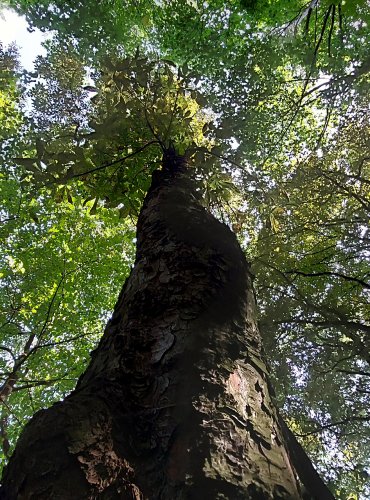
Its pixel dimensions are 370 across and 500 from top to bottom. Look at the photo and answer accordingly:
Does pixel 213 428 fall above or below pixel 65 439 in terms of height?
above

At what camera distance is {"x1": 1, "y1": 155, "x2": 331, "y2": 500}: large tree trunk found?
1027 mm

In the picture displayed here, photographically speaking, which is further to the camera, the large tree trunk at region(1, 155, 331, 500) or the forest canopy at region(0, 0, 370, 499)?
the forest canopy at region(0, 0, 370, 499)

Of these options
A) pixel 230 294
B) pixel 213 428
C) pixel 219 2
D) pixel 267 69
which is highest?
pixel 219 2

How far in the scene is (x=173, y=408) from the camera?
126 cm

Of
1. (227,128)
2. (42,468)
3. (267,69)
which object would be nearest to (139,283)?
(42,468)

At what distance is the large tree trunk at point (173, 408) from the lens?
103 cm

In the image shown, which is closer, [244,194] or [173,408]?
[173,408]

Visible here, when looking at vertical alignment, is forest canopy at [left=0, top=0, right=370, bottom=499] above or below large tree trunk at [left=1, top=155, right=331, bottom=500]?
above

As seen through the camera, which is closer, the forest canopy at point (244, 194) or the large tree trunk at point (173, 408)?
the large tree trunk at point (173, 408)

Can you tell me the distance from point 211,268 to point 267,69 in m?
7.38

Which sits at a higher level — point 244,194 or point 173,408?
point 244,194

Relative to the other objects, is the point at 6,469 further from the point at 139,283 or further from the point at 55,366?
the point at 55,366

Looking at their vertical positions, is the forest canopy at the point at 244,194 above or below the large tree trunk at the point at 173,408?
above

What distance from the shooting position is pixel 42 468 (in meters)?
0.98
